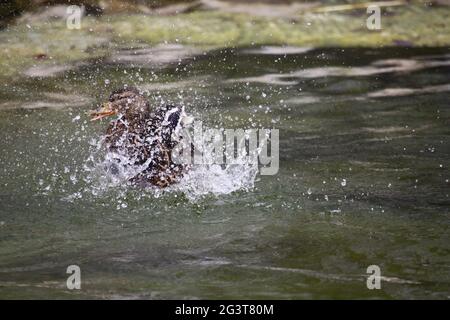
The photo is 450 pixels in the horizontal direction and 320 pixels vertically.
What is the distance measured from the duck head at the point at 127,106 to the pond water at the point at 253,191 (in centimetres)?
58

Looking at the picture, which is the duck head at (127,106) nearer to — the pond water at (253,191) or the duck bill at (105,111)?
the duck bill at (105,111)

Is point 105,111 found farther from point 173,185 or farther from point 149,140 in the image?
point 173,185

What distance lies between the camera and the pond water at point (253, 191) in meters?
5.18

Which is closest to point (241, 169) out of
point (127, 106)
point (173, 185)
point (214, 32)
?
point (173, 185)

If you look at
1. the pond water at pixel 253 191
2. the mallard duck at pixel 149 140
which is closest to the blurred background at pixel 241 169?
the pond water at pixel 253 191

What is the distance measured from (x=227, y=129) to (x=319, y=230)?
8.65 ft

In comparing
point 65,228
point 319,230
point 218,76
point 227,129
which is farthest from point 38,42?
point 319,230

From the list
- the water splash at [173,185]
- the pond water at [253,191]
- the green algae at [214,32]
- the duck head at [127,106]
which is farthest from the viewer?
the green algae at [214,32]

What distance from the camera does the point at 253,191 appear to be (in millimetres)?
6754

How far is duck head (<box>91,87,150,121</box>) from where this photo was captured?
703 cm

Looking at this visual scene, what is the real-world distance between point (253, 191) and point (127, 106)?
4.24 feet
